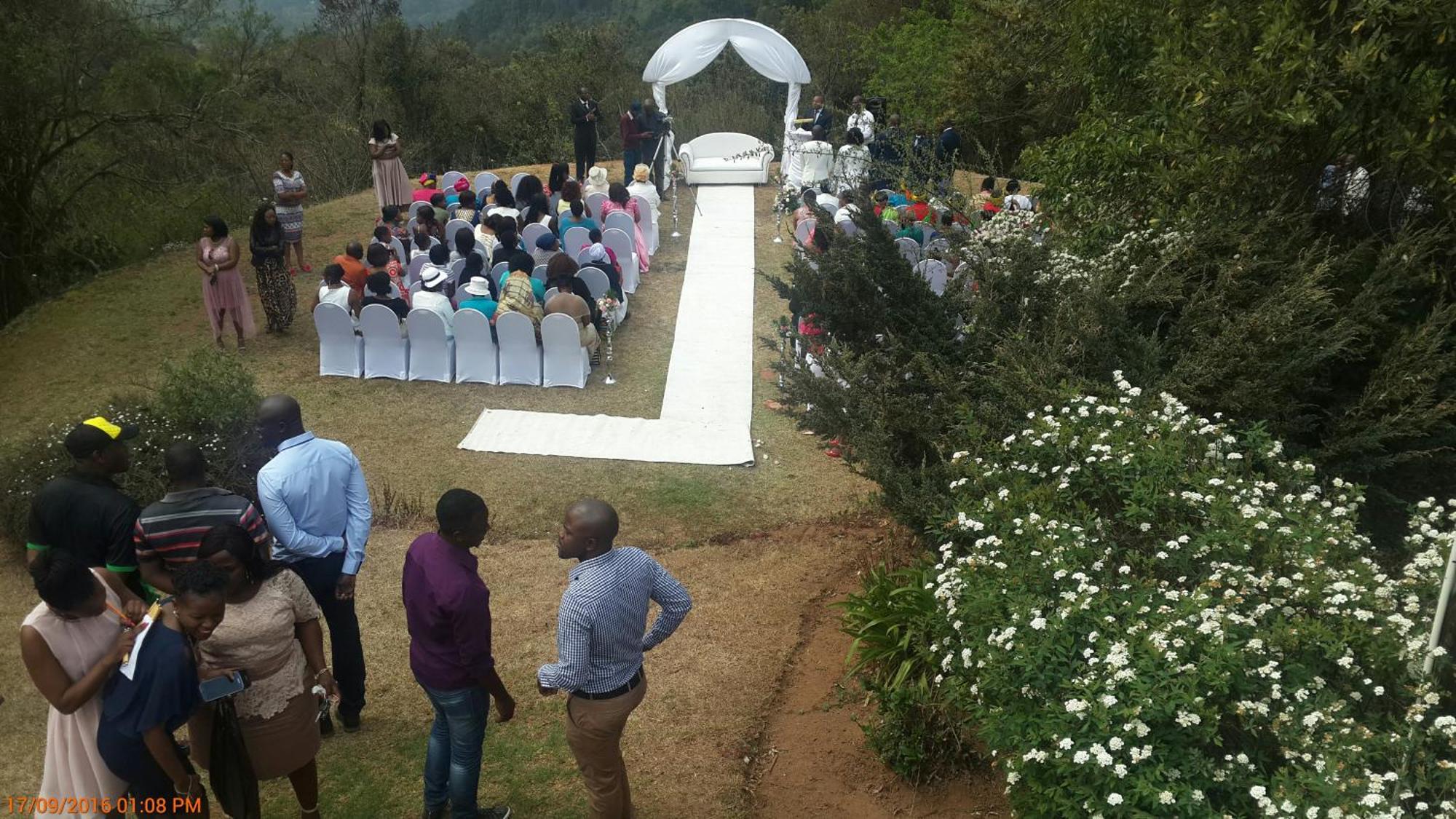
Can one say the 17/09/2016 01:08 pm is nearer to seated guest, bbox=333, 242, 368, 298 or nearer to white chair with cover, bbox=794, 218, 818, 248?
seated guest, bbox=333, 242, 368, 298

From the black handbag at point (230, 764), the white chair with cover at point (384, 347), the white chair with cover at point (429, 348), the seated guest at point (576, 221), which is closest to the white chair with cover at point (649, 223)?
the seated guest at point (576, 221)

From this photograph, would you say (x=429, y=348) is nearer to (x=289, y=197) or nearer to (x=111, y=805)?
(x=289, y=197)

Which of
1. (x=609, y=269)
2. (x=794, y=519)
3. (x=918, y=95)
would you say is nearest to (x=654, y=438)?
(x=794, y=519)

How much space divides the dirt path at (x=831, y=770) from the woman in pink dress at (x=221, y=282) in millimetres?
7883

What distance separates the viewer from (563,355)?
422 inches

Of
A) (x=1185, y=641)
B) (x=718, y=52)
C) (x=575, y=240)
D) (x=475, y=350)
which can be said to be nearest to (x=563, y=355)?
(x=475, y=350)

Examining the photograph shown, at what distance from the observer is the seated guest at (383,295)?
34.6 ft

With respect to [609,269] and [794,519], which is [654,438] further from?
[609,269]

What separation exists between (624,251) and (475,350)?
9.80 ft

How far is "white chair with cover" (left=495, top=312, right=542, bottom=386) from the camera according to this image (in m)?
10.5

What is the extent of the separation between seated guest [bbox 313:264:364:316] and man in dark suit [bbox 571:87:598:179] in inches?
258

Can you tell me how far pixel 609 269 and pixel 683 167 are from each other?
288 inches

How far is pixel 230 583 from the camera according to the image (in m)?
4.03

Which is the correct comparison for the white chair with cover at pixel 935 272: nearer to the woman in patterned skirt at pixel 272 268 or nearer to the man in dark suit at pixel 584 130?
the woman in patterned skirt at pixel 272 268
